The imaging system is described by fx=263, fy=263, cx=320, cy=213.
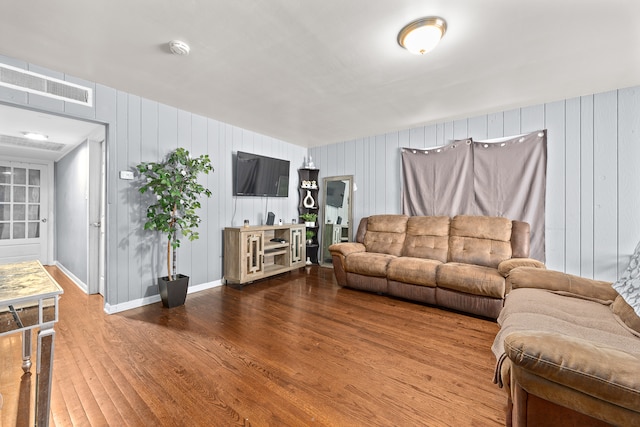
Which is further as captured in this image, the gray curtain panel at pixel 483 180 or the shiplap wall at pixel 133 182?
the gray curtain panel at pixel 483 180

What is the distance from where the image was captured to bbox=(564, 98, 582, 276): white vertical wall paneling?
9.77 feet

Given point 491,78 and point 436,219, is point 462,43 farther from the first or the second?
point 436,219

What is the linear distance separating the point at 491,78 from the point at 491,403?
8.76 feet

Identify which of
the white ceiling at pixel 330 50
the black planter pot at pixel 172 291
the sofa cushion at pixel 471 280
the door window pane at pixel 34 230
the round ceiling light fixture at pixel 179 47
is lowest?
the black planter pot at pixel 172 291

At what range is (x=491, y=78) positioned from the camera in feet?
8.25

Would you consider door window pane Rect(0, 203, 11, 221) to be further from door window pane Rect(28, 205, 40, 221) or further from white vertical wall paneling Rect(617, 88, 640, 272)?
white vertical wall paneling Rect(617, 88, 640, 272)

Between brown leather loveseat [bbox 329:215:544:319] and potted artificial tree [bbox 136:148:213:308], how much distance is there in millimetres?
1978

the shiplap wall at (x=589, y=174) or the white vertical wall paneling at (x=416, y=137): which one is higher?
the white vertical wall paneling at (x=416, y=137)

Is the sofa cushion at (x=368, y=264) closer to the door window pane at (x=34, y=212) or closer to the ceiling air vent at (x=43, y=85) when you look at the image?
the ceiling air vent at (x=43, y=85)

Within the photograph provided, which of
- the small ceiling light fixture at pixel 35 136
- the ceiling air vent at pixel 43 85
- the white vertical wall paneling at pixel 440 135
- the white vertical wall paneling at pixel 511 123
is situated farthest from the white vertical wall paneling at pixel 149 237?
the white vertical wall paneling at pixel 511 123

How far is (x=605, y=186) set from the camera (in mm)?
2840

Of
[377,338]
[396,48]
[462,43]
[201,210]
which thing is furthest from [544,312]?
[201,210]

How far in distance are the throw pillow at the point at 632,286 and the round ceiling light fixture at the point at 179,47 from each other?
3295mm

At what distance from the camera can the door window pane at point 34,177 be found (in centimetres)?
500
